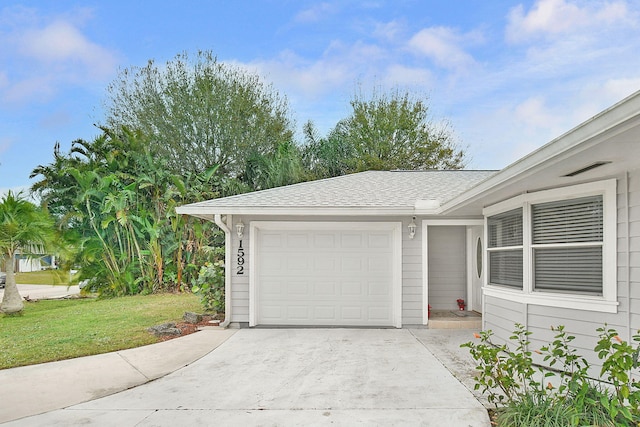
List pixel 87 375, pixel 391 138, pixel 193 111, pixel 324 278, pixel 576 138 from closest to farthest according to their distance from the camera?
pixel 576 138
pixel 87 375
pixel 324 278
pixel 193 111
pixel 391 138

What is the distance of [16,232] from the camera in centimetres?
989

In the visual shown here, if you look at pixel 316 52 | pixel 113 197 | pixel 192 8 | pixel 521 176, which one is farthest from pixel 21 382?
pixel 316 52

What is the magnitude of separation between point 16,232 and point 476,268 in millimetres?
10717

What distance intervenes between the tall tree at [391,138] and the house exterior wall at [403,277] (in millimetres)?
13878

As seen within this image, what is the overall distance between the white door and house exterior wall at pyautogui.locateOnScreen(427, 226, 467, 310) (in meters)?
0.21

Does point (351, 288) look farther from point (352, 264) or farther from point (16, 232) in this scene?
point (16, 232)

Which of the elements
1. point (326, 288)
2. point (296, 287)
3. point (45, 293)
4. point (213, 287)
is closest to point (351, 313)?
point (326, 288)

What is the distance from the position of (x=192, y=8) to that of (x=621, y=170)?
1154 centimetres

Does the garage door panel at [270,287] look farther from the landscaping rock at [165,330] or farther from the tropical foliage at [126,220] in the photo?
the tropical foliage at [126,220]

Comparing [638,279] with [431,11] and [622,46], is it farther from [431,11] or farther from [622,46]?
[431,11]

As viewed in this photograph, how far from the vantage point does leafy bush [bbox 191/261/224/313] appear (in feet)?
27.7

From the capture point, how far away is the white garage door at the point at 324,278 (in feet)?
25.6

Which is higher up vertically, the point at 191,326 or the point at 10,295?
the point at 10,295

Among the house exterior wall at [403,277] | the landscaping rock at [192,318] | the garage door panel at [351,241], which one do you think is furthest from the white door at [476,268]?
the landscaping rock at [192,318]
